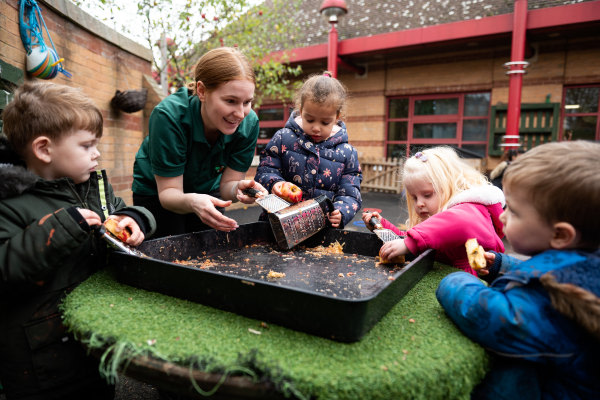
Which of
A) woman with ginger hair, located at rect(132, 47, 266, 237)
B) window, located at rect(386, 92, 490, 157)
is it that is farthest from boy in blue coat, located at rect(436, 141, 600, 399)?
window, located at rect(386, 92, 490, 157)

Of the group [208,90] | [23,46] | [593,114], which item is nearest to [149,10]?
[23,46]

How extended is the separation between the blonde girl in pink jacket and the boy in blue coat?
17.6 inches

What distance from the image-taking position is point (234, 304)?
3.45 feet

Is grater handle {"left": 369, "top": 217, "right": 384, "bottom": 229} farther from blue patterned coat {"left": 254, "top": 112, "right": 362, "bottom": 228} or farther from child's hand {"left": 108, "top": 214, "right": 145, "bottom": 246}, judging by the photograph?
child's hand {"left": 108, "top": 214, "right": 145, "bottom": 246}

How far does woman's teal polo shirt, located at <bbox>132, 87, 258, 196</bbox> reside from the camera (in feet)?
6.10

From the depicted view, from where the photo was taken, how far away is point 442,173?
1846 mm

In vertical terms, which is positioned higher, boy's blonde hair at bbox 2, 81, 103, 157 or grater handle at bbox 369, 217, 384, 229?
boy's blonde hair at bbox 2, 81, 103, 157

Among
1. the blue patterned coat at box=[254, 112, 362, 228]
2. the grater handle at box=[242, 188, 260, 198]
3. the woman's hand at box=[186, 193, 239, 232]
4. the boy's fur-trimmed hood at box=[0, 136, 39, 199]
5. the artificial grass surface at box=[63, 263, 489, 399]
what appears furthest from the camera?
the blue patterned coat at box=[254, 112, 362, 228]

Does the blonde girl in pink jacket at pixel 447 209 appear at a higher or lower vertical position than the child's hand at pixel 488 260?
higher

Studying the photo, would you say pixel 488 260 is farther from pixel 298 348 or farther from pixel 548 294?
pixel 298 348

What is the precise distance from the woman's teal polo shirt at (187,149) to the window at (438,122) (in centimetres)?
885

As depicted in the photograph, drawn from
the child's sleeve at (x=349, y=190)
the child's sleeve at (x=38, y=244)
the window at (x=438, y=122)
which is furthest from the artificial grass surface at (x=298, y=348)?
the window at (x=438, y=122)

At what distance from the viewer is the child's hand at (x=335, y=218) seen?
203 cm

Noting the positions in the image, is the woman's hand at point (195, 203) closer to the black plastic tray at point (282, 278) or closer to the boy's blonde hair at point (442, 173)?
the black plastic tray at point (282, 278)
